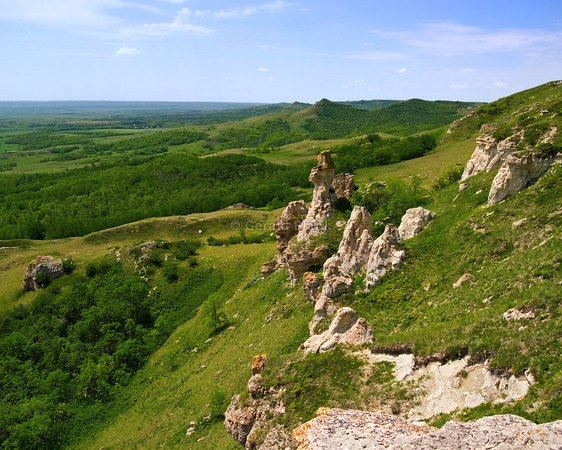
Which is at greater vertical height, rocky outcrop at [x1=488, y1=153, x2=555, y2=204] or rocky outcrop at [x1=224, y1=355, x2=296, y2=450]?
rocky outcrop at [x1=488, y1=153, x2=555, y2=204]

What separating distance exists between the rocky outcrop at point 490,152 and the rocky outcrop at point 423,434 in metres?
38.9

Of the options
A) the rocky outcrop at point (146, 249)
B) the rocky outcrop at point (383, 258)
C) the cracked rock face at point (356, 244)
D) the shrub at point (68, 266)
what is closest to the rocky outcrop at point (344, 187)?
the cracked rock face at point (356, 244)

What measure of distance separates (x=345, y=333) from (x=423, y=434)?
49.2ft

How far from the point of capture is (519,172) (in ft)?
127

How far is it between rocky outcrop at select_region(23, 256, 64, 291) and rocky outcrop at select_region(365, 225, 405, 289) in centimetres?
6153

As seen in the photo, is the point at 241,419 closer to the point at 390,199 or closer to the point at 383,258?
the point at 383,258

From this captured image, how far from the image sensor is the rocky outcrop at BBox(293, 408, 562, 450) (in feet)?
39.2

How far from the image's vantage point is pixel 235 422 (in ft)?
89.7

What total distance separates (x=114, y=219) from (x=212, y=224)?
164 ft

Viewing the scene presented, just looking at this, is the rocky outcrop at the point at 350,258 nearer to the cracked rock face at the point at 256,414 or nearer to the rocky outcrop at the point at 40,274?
the cracked rock face at the point at 256,414

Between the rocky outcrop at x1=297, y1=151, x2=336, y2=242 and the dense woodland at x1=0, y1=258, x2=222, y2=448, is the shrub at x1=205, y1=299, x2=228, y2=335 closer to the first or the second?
the dense woodland at x1=0, y1=258, x2=222, y2=448

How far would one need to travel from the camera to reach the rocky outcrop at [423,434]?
39.2ft

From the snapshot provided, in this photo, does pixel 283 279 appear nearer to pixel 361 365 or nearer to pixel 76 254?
pixel 361 365

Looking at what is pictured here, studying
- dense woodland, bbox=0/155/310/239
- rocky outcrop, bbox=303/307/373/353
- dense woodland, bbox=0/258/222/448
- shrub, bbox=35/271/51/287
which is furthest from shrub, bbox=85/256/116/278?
rocky outcrop, bbox=303/307/373/353
